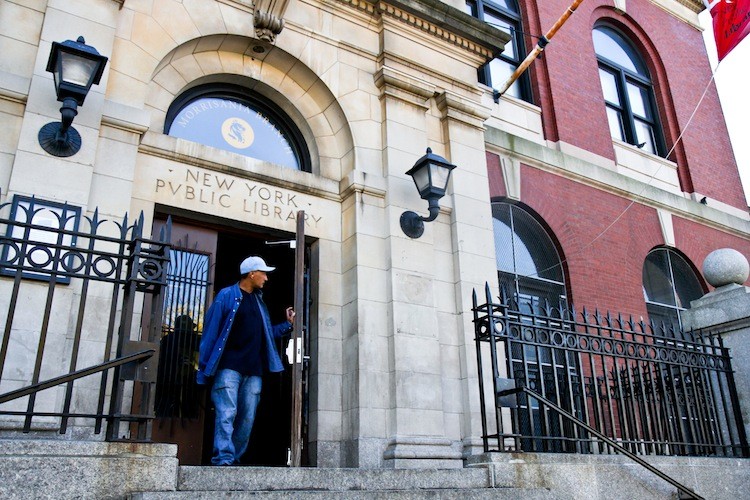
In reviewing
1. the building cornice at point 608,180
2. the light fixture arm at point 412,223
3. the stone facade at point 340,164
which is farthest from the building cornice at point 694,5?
the light fixture arm at point 412,223

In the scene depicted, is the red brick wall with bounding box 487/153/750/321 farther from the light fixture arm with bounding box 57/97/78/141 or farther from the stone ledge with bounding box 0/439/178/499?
the stone ledge with bounding box 0/439/178/499

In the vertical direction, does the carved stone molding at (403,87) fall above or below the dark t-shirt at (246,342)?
above

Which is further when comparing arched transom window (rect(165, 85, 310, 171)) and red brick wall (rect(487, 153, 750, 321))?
red brick wall (rect(487, 153, 750, 321))

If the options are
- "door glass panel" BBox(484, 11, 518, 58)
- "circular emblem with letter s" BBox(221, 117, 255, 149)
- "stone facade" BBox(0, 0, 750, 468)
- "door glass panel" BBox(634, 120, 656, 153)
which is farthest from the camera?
"door glass panel" BBox(634, 120, 656, 153)

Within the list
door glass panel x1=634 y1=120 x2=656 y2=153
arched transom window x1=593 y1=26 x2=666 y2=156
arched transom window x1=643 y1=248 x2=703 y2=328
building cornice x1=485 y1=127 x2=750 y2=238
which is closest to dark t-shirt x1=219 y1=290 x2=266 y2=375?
building cornice x1=485 y1=127 x2=750 y2=238

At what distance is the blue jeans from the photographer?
19.4 feet

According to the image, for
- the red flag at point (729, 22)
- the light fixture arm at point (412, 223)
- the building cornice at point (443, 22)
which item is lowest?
the light fixture arm at point (412, 223)

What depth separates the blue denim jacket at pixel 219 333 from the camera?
6.04m

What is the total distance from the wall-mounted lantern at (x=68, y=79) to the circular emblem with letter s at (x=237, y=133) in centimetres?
214

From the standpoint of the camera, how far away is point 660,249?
13.5 m

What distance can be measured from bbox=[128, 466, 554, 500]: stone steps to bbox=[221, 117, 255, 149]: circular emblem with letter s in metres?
4.59

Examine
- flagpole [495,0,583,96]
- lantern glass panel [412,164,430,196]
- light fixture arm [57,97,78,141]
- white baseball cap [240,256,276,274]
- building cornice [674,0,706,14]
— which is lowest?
white baseball cap [240,256,276,274]

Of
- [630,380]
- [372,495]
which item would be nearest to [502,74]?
[630,380]

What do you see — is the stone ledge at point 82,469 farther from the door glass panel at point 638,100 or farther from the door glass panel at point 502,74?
the door glass panel at point 638,100
